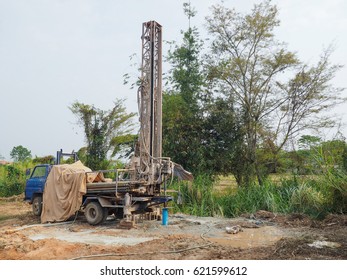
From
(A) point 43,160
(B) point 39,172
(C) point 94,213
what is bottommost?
(C) point 94,213

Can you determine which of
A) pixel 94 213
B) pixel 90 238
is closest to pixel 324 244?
pixel 90 238

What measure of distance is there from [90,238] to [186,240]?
261cm

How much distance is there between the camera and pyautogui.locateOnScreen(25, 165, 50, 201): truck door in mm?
14074

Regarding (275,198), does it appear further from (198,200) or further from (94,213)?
(94,213)

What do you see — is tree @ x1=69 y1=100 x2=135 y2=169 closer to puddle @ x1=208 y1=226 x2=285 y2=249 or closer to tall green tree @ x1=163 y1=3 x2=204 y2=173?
tall green tree @ x1=163 y1=3 x2=204 y2=173

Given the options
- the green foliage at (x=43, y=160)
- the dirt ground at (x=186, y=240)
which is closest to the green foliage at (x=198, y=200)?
the dirt ground at (x=186, y=240)

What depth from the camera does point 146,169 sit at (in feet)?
39.5

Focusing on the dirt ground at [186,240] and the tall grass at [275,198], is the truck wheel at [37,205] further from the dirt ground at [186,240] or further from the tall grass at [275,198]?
the tall grass at [275,198]

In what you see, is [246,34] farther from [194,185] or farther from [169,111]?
[194,185]

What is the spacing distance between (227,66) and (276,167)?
6.12 metres

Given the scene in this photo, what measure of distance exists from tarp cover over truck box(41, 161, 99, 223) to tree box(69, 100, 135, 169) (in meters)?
11.0

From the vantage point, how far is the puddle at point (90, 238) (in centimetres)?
892

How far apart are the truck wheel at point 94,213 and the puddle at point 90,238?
122 centimetres
